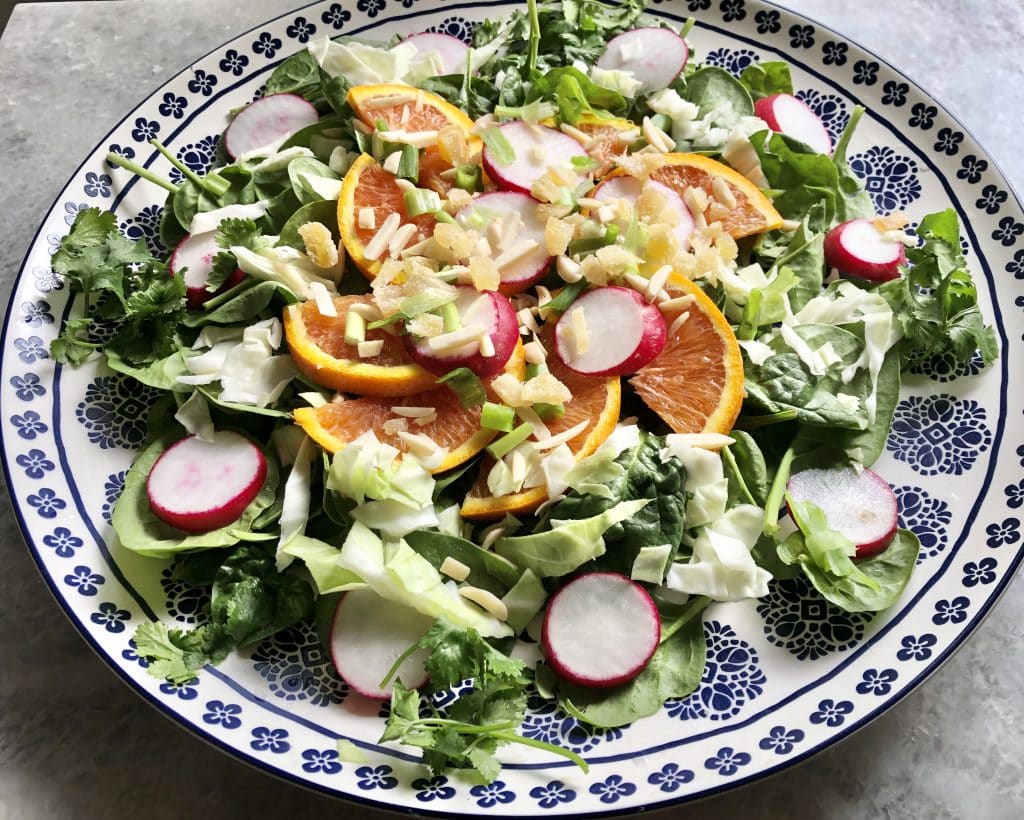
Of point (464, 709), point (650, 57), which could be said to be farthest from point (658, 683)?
point (650, 57)

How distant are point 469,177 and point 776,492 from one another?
121 cm

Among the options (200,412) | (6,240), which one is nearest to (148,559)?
(200,412)

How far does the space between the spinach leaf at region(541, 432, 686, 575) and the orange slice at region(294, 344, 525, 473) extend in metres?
0.26

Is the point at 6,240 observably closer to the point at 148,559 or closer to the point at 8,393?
the point at 8,393

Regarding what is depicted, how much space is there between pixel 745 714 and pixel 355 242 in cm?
152

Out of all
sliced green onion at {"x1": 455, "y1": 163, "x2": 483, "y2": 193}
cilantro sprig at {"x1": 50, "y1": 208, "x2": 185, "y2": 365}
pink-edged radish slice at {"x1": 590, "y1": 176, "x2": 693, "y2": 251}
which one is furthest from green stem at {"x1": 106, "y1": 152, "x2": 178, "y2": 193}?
pink-edged radish slice at {"x1": 590, "y1": 176, "x2": 693, "y2": 251}

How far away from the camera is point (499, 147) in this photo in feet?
8.62

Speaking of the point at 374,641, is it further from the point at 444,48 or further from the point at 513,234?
the point at 444,48

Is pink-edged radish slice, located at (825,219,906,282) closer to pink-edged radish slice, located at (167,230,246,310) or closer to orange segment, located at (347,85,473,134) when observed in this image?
orange segment, located at (347,85,473,134)

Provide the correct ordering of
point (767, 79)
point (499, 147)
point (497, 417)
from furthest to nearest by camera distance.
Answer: point (767, 79) < point (499, 147) < point (497, 417)

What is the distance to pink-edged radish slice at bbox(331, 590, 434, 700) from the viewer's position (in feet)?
6.72

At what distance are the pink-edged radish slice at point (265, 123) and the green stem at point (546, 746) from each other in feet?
6.49

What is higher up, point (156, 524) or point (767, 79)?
point (767, 79)

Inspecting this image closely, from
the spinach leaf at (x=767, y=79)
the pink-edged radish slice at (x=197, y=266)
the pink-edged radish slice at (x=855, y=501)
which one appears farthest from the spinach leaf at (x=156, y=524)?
the spinach leaf at (x=767, y=79)
